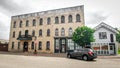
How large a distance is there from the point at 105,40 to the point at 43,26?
16629mm

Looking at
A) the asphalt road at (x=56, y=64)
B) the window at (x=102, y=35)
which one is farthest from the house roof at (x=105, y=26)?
the asphalt road at (x=56, y=64)

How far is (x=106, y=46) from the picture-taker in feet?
87.4

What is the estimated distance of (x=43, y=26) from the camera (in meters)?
31.8

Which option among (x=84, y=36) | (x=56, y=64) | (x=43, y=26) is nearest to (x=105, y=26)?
(x=84, y=36)

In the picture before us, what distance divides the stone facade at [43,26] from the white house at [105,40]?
490cm

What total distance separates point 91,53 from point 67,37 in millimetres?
14166

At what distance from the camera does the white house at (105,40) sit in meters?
26.6

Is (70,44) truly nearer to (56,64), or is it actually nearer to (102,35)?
(102,35)

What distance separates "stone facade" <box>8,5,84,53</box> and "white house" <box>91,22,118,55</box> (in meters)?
4.90

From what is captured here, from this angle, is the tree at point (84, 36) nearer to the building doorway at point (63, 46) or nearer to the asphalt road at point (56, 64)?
the building doorway at point (63, 46)

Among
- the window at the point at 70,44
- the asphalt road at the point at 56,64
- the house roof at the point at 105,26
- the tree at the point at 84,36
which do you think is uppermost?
the house roof at the point at 105,26

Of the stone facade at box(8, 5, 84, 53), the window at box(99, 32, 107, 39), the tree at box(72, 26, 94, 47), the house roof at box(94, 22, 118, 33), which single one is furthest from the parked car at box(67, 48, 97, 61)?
the house roof at box(94, 22, 118, 33)

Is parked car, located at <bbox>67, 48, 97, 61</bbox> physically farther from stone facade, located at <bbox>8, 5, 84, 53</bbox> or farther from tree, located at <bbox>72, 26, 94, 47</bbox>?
stone facade, located at <bbox>8, 5, 84, 53</bbox>

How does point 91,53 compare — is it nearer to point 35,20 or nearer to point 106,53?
point 106,53
